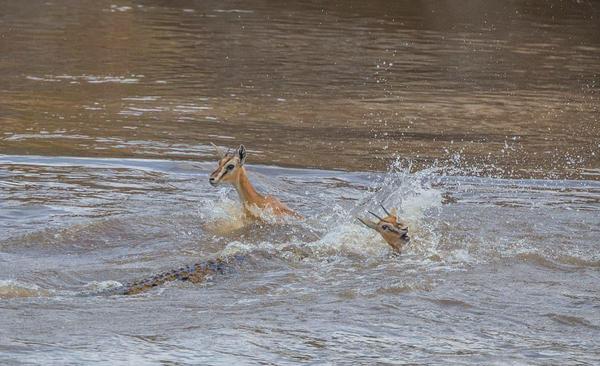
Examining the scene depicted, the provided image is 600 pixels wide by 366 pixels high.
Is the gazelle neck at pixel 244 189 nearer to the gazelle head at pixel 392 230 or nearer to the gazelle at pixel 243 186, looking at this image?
the gazelle at pixel 243 186

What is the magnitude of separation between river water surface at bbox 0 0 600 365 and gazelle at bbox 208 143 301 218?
158 mm

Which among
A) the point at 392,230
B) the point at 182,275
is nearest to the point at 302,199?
the point at 392,230

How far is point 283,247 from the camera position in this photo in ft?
31.5

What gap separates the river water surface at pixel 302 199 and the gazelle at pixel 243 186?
0.16 metres

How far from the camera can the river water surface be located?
24.6ft

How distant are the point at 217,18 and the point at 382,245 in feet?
65.9

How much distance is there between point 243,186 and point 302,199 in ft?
3.62

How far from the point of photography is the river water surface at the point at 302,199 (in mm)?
7492

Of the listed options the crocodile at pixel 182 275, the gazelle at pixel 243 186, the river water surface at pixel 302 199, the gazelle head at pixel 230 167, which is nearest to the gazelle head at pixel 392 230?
the river water surface at pixel 302 199

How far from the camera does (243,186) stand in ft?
34.9

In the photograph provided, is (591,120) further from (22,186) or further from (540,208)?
(22,186)

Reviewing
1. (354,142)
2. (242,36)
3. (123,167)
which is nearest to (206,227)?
(123,167)

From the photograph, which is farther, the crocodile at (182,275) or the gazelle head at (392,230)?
the gazelle head at (392,230)

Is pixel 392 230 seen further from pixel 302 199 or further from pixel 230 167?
pixel 302 199
